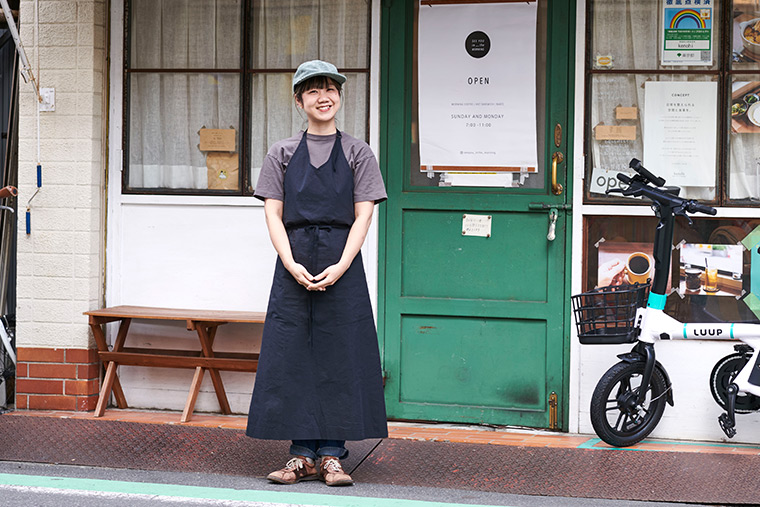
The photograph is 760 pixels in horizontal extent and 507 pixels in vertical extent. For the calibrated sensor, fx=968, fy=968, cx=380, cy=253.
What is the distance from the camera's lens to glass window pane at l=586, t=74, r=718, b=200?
5.81 meters

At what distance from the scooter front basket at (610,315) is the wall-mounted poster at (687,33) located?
1429 millimetres

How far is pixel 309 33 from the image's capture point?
6.17 metres

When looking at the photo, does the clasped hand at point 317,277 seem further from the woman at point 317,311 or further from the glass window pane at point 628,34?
the glass window pane at point 628,34

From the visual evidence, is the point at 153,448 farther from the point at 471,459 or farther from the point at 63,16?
the point at 63,16

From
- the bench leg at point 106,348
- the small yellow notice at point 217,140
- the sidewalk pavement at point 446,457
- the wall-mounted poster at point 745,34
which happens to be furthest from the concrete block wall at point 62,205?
the wall-mounted poster at point 745,34

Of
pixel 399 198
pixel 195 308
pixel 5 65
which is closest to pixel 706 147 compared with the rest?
pixel 399 198

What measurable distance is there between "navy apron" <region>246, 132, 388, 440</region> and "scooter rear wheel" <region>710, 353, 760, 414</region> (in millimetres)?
2028

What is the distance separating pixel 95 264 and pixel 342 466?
229 cm

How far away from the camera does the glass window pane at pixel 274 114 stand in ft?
20.2

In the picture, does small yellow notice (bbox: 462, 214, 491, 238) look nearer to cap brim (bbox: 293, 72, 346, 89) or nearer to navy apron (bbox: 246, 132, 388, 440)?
navy apron (bbox: 246, 132, 388, 440)

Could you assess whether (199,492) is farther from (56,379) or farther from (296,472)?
(56,379)

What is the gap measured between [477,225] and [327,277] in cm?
163

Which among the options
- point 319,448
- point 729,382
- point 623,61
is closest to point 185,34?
point 623,61

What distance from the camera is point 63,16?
6203mm
